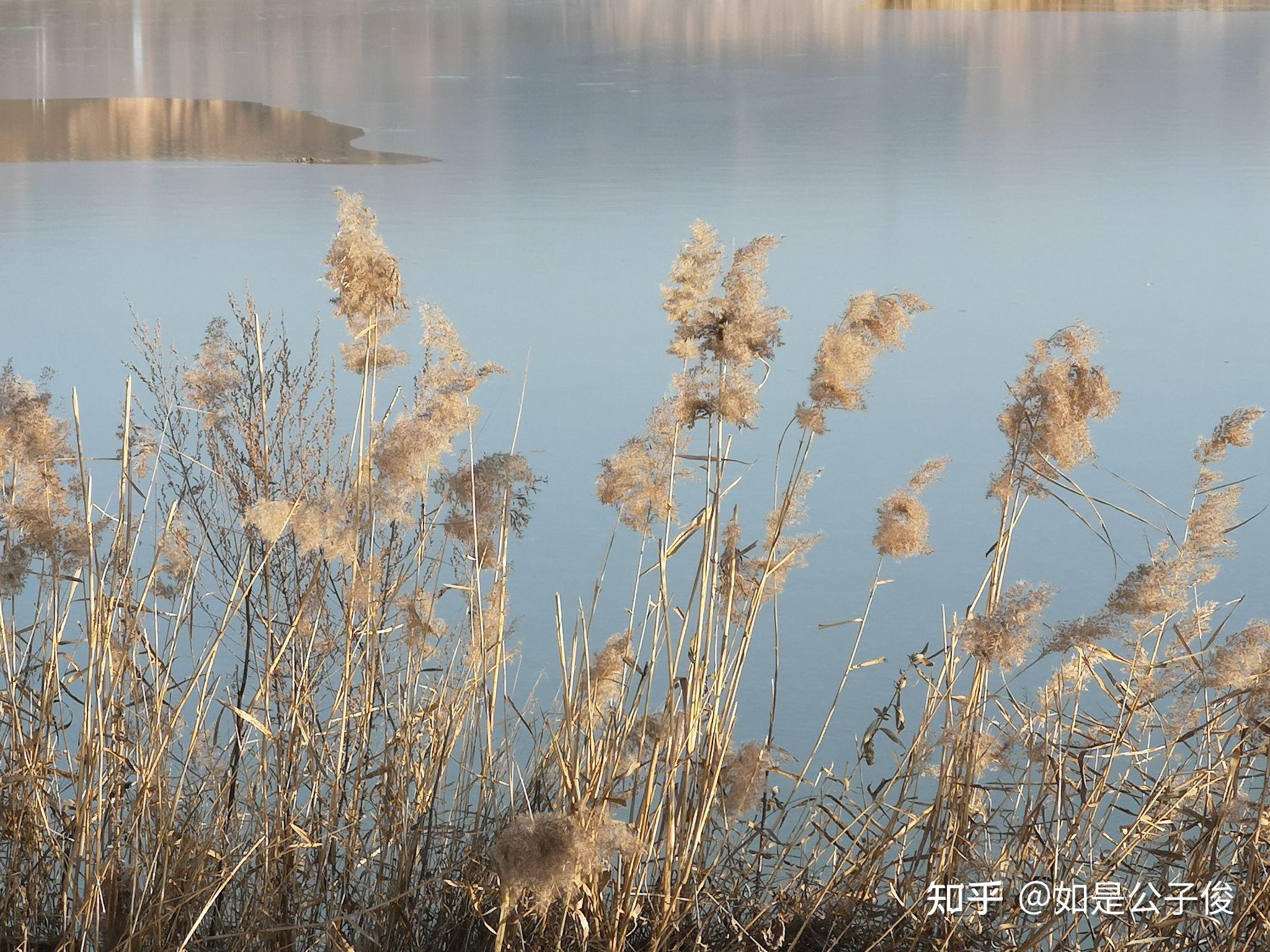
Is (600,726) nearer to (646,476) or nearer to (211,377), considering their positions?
(646,476)

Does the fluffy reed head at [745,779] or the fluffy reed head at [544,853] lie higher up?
the fluffy reed head at [544,853]

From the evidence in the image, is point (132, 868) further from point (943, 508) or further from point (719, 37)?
point (719, 37)

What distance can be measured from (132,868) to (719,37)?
1472 centimetres

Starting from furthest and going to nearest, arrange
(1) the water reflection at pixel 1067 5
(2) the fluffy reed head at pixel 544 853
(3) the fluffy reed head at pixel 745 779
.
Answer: (1) the water reflection at pixel 1067 5 → (3) the fluffy reed head at pixel 745 779 → (2) the fluffy reed head at pixel 544 853

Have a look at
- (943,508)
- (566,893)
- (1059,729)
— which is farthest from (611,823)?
(943,508)

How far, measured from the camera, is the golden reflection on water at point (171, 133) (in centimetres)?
791

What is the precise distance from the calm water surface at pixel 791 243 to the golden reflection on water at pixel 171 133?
0.91ft

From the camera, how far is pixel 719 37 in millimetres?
15000

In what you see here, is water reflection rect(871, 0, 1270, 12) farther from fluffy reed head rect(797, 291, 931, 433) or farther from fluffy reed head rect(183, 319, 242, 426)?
fluffy reed head rect(183, 319, 242, 426)

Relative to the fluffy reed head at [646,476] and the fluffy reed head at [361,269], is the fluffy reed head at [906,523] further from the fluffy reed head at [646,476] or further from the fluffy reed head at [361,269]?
the fluffy reed head at [361,269]

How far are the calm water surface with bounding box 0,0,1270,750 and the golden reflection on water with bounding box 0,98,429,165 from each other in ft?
0.91

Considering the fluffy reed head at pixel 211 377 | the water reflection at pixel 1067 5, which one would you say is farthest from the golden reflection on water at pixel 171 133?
the water reflection at pixel 1067 5

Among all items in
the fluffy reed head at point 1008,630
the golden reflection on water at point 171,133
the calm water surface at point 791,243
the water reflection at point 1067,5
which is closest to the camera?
the fluffy reed head at point 1008,630

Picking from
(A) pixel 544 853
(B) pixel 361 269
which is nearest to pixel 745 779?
(A) pixel 544 853
